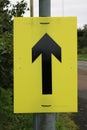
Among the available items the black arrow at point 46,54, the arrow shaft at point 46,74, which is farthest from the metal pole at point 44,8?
the arrow shaft at point 46,74

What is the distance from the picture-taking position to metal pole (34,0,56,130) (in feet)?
11.1

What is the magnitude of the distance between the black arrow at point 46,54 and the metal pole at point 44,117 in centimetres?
17

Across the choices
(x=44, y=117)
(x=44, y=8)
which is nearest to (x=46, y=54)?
(x=44, y=8)

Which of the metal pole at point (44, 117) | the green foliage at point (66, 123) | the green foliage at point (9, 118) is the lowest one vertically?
the green foliage at point (66, 123)

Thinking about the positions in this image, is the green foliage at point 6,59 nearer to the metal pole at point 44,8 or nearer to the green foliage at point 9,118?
the green foliage at point 9,118

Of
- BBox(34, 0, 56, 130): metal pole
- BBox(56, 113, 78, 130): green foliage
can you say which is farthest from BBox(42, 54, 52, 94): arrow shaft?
BBox(56, 113, 78, 130): green foliage

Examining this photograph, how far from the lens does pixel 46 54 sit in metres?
3.36

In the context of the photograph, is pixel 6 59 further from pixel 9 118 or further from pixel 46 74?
pixel 46 74

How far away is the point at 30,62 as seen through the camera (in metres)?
3.35

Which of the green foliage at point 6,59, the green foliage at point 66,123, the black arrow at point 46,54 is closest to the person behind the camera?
the black arrow at point 46,54

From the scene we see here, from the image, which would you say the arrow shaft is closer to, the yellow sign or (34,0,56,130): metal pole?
the yellow sign

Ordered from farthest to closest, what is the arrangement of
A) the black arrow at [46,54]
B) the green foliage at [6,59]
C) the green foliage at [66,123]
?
the green foliage at [66,123] → the green foliage at [6,59] → the black arrow at [46,54]

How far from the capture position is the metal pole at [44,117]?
339 cm

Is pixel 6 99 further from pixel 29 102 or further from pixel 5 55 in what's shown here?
pixel 29 102
